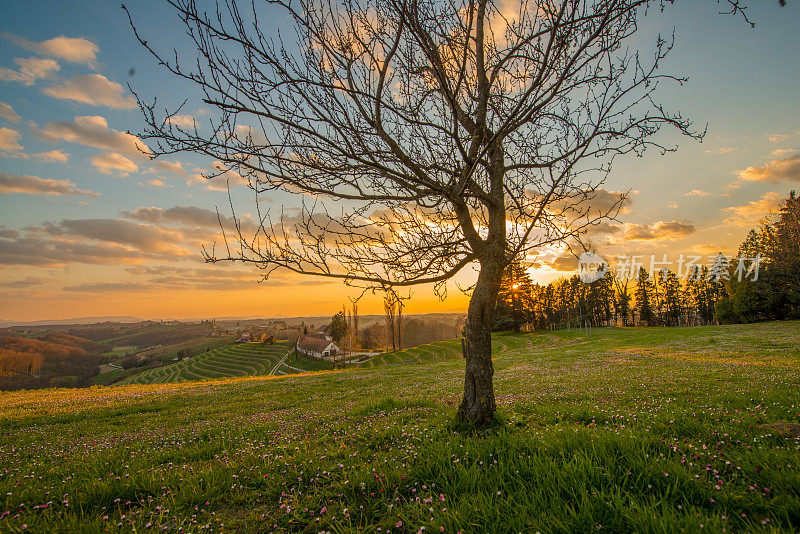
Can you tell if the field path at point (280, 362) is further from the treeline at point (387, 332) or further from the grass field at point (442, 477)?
the grass field at point (442, 477)

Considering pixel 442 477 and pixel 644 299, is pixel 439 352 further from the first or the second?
pixel 644 299

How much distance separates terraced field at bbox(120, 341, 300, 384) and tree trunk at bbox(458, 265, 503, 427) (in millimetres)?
77146

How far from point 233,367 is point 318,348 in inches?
999

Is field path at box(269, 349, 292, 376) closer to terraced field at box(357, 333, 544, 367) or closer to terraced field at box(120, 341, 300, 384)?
terraced field at box(120, 341, 300, 384)

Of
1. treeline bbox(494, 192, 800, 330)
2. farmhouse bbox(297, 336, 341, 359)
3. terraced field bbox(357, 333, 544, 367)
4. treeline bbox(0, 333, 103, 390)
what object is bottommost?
treeline bbox(0, 333, 103, 390)

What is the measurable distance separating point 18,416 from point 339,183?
16696 millimetres

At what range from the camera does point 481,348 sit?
5.86 m

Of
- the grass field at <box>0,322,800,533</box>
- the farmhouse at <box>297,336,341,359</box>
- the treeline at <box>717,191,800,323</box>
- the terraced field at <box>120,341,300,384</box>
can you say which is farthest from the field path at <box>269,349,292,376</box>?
the treeline at <box>717,191,800,323</box>

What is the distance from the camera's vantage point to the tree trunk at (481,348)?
19.0 ft

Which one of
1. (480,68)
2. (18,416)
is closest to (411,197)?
(480,68)

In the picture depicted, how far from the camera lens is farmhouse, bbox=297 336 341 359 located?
9724 centimetres

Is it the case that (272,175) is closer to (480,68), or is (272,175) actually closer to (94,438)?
(480,68)

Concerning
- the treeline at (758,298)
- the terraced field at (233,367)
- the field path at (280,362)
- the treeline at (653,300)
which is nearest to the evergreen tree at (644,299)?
the treeline at (653,300)

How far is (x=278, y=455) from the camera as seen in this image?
4.88 meters
